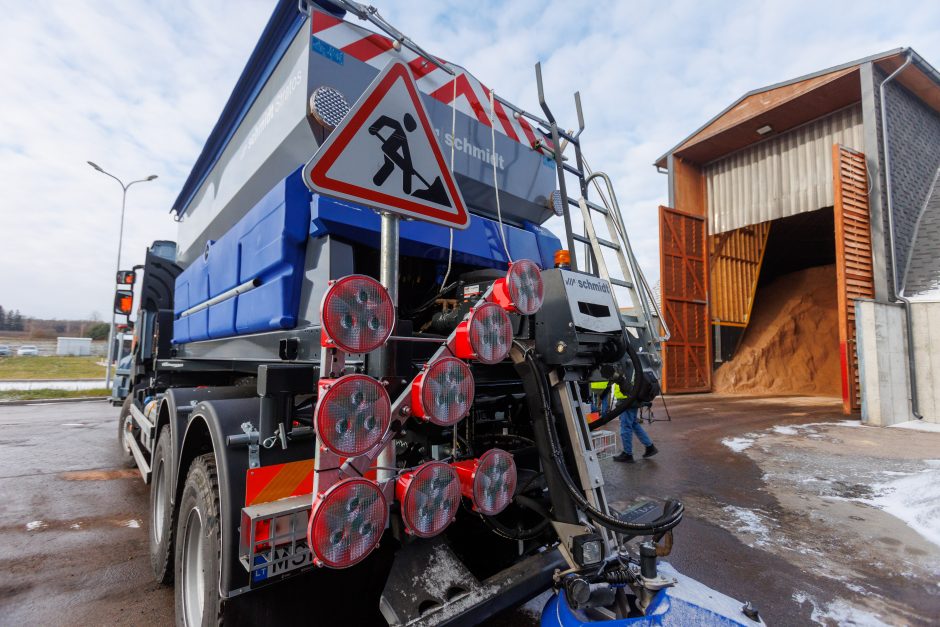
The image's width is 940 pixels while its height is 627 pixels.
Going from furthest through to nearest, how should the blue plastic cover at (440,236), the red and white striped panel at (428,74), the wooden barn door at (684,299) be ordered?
the wooden barn door at (684,299), the red and white striped panel at (428,74), the blue plastic cover at (440,236)

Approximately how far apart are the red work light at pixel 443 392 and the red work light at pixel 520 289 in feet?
1.14

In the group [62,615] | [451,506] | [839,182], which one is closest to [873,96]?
[839,182]

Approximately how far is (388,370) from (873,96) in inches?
553

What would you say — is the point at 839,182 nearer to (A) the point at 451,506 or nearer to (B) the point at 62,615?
(A) the point at 451,506

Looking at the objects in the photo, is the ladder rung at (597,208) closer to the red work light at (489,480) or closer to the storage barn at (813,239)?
the red work light at (489,480)

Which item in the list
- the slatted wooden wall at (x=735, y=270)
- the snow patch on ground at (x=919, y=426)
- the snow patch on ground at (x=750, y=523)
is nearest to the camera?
the snow patch on ground at (x=750, y=523)

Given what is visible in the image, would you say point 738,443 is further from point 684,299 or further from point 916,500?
point 684,299

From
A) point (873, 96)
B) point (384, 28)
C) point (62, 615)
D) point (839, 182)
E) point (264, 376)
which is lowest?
point (62, 615)

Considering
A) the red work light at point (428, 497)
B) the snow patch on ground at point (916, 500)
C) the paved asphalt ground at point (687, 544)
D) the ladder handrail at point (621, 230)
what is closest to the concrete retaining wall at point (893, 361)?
the paved asphalt ground at point (687, 544)

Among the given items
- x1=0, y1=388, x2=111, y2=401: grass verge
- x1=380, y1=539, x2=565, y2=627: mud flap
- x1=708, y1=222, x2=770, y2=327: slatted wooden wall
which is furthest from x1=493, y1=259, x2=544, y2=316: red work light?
x1=0, y1=388, x2=111, y2=401: grass verge

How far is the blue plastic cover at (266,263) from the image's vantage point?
220 cm

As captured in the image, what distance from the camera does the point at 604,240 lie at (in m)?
3.12

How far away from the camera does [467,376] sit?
1.68 metres

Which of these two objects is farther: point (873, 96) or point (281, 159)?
point (873, 96)
